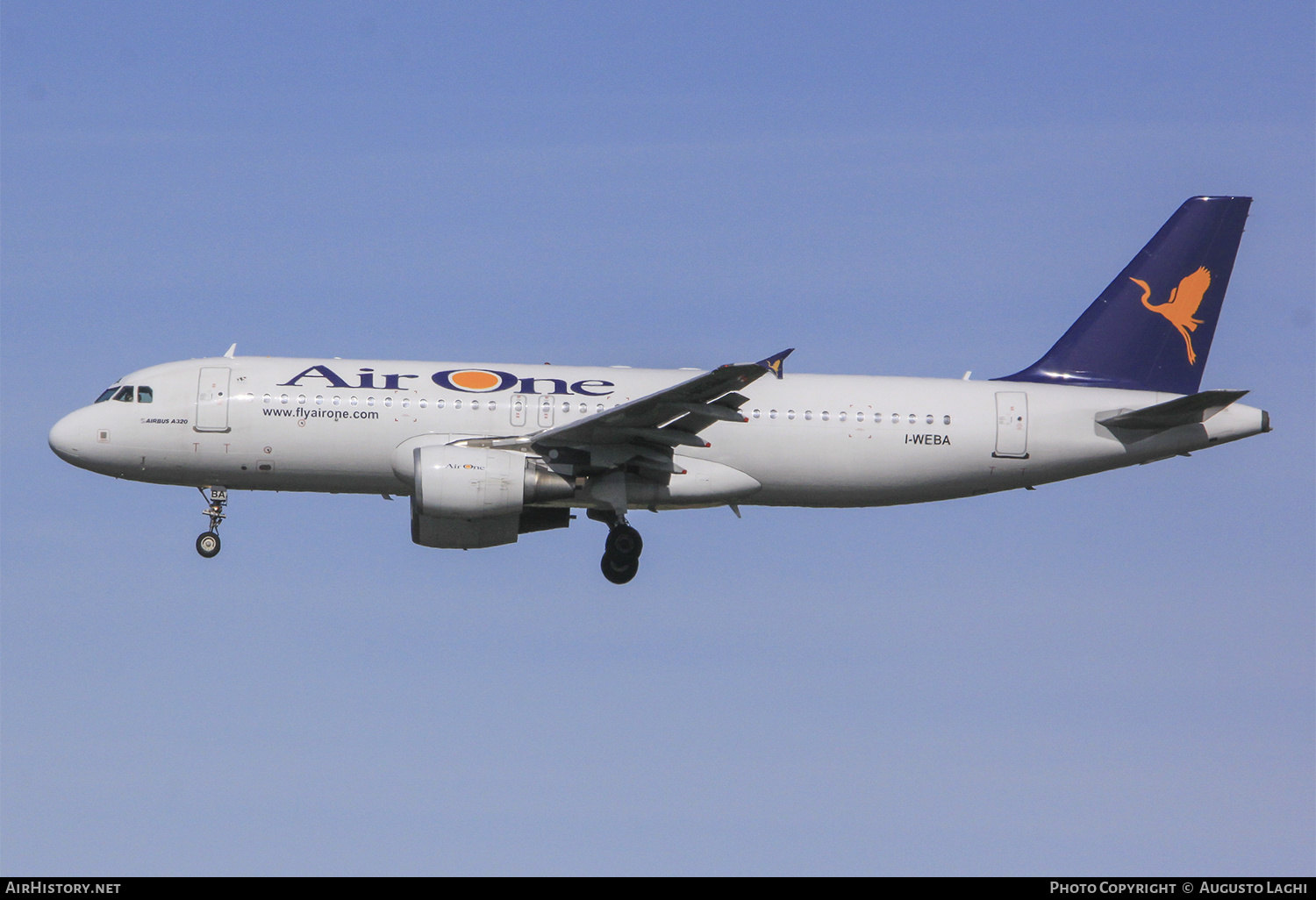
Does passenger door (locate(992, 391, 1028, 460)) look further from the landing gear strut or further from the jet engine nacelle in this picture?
the landing gear strut

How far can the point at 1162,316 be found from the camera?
32.5 metres

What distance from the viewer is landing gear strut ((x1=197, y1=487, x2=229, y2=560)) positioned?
98.2 ft

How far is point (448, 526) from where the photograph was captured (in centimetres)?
3028

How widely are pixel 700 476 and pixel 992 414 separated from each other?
6.38 m

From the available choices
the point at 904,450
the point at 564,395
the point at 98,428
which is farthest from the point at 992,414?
the point at 98,428

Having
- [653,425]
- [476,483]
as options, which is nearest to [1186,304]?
[653,425]

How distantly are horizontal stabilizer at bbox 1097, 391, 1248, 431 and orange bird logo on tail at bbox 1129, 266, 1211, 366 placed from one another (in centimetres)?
262

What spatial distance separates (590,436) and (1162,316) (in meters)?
13.4

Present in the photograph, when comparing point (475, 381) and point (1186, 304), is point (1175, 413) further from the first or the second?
point (475, 381)

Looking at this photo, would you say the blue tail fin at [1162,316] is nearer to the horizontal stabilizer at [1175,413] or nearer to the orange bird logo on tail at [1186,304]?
the orange bird logo on tail at [1186,304]

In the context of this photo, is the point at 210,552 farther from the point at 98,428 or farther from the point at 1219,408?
the point at 1219,408

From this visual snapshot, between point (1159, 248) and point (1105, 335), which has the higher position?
point (1159, 248)

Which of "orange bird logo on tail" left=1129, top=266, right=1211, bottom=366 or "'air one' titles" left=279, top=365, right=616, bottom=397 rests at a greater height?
"orange bird logo on tail" left=1129, top=266, right=1211, bottom=366

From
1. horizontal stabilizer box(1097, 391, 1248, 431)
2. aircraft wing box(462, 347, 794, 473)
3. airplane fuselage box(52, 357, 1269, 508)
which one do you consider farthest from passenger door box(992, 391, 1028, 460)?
aircraft wing box(462, 347, 794, 473)
